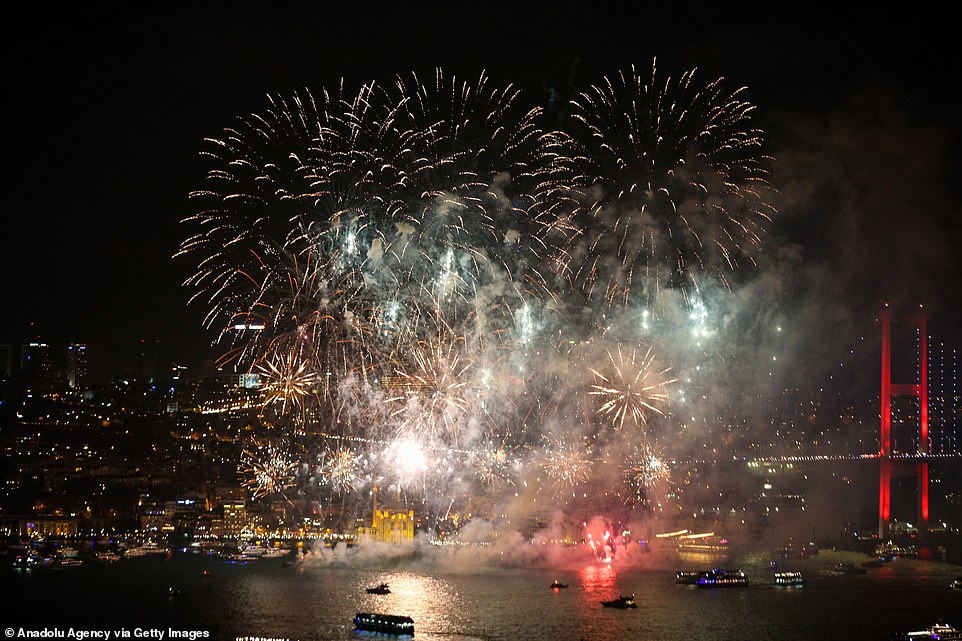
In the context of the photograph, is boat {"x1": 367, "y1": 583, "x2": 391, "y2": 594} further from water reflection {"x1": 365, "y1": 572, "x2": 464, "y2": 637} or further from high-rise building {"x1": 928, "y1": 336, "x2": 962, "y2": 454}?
high-rise building {"x1": 928, "y1": 336, "x2": 962, "y2": 454}

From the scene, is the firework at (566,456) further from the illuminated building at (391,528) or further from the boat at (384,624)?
the illuminated building at (391,528)

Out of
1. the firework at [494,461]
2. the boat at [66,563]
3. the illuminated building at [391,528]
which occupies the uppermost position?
the firework at [494,461]

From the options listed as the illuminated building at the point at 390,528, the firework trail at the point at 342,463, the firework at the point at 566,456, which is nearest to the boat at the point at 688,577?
the firework at the point at 566,456

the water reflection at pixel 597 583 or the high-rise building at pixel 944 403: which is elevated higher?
the high-rise building at pixel 944 403

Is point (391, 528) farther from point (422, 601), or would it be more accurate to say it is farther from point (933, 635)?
point (933, 635)

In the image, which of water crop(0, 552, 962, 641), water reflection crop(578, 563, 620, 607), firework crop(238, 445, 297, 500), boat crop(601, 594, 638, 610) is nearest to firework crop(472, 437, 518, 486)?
water crop(0, 552, 962, 641)

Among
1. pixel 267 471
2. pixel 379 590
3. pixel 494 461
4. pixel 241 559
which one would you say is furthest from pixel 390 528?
pixel 267 471
